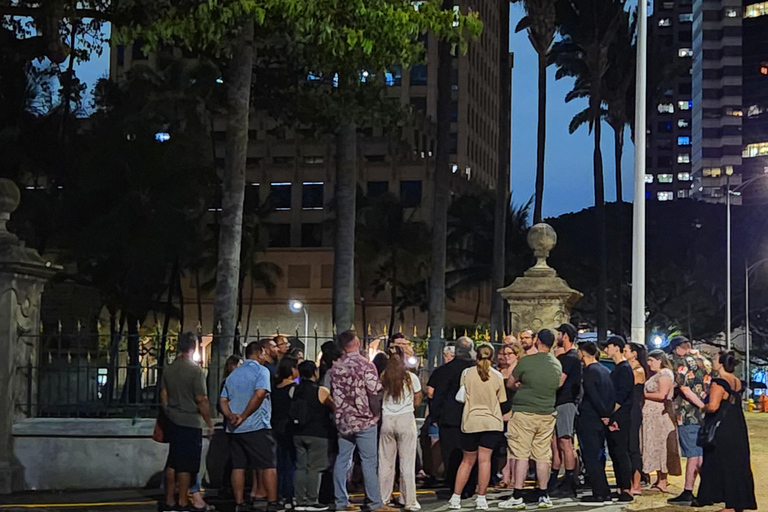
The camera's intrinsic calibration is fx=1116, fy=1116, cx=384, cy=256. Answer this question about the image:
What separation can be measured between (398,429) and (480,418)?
0.89m

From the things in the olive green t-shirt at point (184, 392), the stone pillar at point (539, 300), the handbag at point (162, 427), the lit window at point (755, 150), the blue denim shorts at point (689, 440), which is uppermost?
the lit window at point (755, 150)

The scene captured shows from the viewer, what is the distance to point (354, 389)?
11.2 metres

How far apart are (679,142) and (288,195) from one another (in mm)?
114020

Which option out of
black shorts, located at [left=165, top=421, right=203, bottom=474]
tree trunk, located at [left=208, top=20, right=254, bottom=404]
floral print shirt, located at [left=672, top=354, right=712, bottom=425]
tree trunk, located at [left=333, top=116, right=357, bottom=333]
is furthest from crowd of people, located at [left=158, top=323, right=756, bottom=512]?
tree trunk, located at [left=333, top=116, right=357, bottom=333]

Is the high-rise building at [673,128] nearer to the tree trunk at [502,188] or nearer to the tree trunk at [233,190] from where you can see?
the tree trunk at [502,188]

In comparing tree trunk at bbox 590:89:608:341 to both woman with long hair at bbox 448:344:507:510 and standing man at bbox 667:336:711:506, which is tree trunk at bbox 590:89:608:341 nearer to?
standing man at bbox 667:336:711:506

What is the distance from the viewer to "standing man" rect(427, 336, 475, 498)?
12133 millimetres

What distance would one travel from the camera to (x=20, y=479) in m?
13.1

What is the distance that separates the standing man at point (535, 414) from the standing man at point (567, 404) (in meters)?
0.49

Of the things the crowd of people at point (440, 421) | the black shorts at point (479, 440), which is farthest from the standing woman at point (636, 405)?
the black shorts at point (479, 440)

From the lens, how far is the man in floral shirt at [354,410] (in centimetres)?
1123

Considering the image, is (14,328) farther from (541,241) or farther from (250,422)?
(541,241)

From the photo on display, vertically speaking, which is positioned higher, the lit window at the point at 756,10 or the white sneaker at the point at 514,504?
the lit window at the point at 756,10

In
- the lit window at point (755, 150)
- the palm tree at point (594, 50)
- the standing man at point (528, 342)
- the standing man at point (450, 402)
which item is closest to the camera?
the standing man at point (450, 402)
